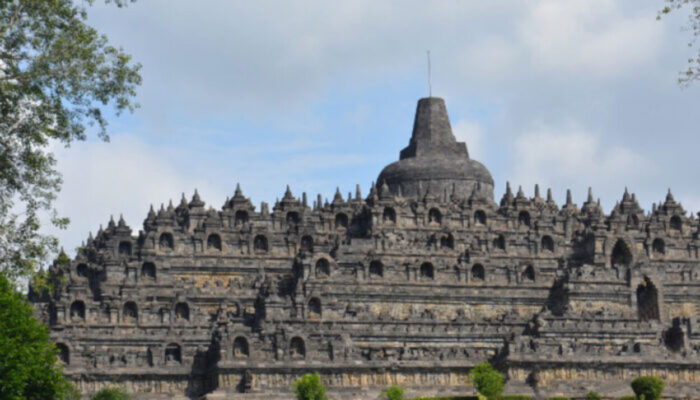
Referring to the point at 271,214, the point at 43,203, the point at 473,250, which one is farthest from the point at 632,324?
the point at 43,203

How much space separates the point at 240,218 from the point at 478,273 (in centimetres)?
1719

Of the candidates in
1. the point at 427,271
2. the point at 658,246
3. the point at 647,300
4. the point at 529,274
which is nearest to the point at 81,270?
the point at 427,271

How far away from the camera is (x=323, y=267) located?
3789 inches

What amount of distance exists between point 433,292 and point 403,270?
2.48 meters

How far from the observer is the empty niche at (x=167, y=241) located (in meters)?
99.6

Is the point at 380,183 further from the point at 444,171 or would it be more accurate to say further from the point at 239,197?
the point at 239,197

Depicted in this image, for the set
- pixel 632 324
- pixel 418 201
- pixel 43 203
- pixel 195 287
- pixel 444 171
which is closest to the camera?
pixel 43 203

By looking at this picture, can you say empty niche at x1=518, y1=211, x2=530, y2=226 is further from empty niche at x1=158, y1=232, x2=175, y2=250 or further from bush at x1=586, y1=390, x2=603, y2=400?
bush at x1=586, y1=390, x2=603, y2=400

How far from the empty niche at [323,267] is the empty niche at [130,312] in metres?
12.2

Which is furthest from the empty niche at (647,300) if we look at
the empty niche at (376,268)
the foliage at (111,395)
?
the foliage at (111,395)

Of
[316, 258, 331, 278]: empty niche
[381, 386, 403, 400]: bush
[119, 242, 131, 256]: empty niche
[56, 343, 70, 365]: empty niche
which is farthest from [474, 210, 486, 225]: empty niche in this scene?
[56, 343, 70, 365]: empty niche

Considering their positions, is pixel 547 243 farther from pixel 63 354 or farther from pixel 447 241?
pixel 63 354

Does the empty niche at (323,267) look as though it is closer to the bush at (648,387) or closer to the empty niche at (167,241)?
the empty niche at (167,241)

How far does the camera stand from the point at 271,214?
338ft
